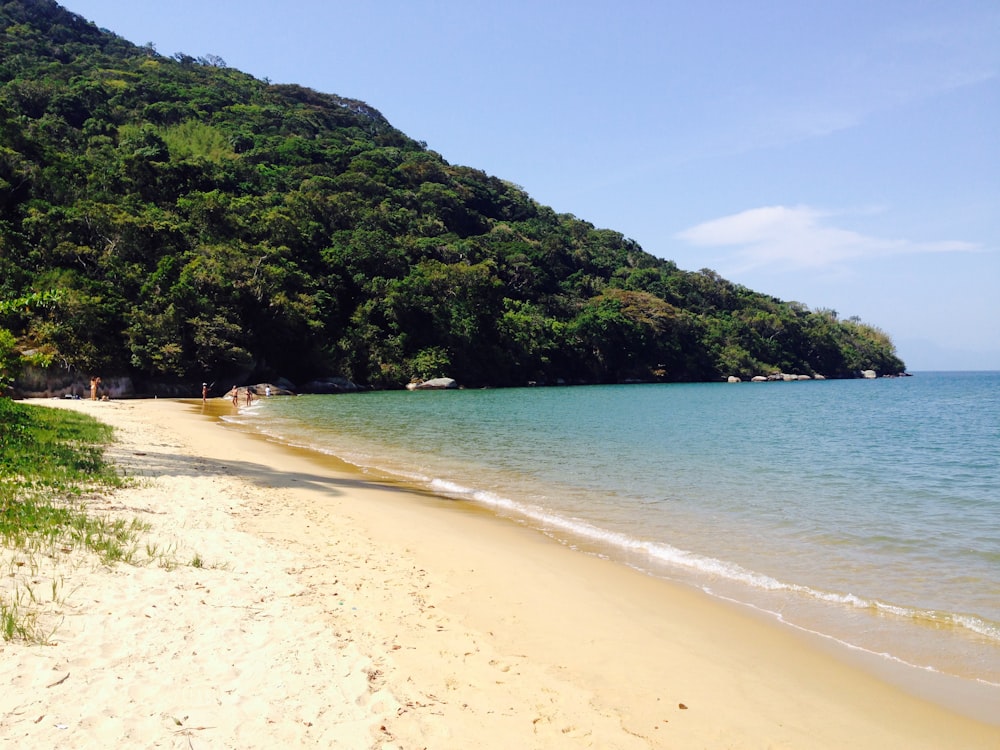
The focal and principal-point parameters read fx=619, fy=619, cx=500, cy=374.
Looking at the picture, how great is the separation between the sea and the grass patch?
610cm

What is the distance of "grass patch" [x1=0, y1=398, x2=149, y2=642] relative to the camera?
470cm

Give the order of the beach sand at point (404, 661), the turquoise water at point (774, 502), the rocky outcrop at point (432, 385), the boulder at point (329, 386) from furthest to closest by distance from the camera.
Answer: the rocky outcrop at point (432, 385) → the boulder at point (329, 386) → the turquoise water at point (774, 502) → the beach sand at point (404, 661)

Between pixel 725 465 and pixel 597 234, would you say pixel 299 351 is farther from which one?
pixel 597 234

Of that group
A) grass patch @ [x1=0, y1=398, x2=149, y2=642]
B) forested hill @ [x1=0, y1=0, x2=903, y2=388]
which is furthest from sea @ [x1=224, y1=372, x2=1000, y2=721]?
forested hill @ [x1=0, y1=0, x2=903, y2=388]

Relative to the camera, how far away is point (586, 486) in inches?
552

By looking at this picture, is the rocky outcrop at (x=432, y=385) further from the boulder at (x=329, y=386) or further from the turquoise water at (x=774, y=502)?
the turquoise water at (x=774, y=502)

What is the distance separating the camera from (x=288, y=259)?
62.2m

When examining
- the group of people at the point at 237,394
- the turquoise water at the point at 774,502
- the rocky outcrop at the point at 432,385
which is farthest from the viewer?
the rocky outcrop at the point at 432,385

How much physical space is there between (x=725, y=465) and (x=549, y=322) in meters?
63.2

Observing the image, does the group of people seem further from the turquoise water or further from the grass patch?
the grass patch

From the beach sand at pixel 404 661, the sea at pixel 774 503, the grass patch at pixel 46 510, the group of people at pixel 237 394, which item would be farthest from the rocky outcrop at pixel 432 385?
the beach sand at pixel 404 661

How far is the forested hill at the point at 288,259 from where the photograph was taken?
4744cm

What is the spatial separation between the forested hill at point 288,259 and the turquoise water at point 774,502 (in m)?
10.2

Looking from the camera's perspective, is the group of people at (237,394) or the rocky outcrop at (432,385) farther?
the rocky outcrop at (432,385)
